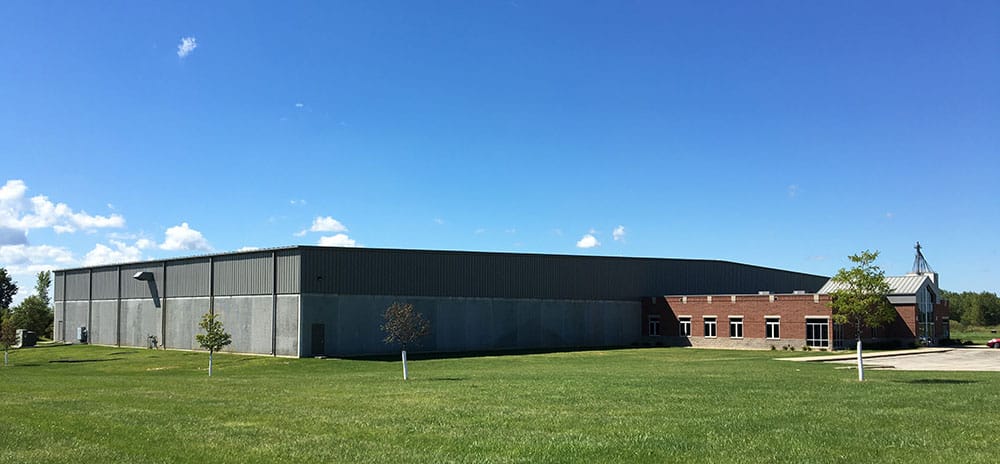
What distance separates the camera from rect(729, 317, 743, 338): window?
71188 millimetres

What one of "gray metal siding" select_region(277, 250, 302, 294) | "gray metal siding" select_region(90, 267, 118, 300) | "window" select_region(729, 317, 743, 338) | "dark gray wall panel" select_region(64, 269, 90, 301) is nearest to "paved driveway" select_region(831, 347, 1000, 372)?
"window" select_region(729, 317, 743, 338)

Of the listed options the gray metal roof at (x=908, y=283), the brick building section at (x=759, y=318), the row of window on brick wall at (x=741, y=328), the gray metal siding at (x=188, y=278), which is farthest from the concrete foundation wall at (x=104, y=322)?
the gray metal roof at (x=908, y=283)

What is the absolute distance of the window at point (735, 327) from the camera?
234ft

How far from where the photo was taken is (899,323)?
228 feet

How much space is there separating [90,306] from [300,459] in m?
85.1

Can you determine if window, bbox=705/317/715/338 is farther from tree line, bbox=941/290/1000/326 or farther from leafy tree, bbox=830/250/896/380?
tree line, bbox=941/290/1000/326

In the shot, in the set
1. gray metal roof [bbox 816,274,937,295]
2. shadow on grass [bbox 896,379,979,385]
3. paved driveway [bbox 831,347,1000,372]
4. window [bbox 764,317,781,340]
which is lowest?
paved driveway [bbox 831,347,1000,372]

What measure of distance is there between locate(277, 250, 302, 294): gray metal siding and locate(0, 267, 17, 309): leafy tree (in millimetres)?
135280

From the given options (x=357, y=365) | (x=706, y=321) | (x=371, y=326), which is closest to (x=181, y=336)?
(x=371, y=326)

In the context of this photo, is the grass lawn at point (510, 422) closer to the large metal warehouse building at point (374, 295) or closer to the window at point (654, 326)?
the large metal warehouse building at point (374, 295)

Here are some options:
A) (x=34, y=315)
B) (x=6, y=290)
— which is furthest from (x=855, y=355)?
(x=6, y=290)

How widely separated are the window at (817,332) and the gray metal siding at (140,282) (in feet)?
186

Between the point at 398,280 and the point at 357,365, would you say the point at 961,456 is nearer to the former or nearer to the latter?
the point at 357,365

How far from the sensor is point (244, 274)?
214 ft
